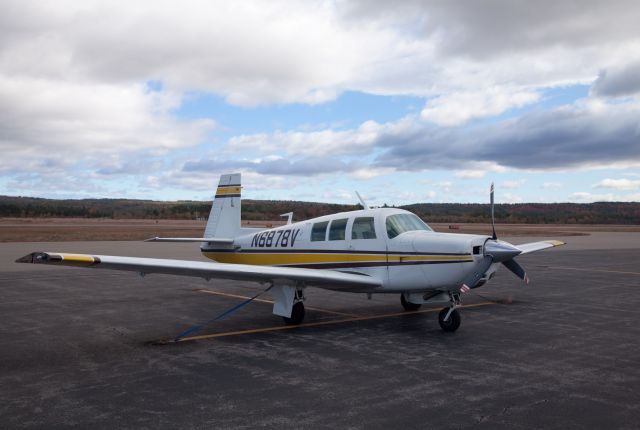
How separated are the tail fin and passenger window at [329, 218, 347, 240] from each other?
344 centimetres

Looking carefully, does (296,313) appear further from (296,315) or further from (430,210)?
(430,210)

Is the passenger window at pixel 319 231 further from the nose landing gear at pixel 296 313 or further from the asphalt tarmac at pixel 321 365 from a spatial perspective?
the asphalt tarmac at pixel 321 365

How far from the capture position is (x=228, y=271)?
865cm

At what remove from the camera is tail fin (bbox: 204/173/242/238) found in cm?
1355

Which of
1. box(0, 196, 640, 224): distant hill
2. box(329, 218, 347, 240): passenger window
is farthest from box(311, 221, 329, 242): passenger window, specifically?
box(0, 196, 640, 224): distant hill

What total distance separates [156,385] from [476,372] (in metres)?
3.81

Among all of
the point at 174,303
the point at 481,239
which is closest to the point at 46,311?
the point at 174,303

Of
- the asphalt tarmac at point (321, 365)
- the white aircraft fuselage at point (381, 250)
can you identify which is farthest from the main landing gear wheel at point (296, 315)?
the white aircraft fuselage at point (381, 250)

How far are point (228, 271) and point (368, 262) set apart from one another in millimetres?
2715

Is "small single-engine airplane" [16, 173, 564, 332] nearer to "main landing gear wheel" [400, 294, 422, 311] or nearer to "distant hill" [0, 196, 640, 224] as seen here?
"main landing gear wheel" [400, 294, 422, 311]

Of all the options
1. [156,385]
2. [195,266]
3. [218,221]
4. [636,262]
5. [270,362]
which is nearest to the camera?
[156,385]

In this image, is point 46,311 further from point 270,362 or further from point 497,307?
point 497,307

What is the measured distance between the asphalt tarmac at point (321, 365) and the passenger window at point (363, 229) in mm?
1634

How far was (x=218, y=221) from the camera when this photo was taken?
1371 cm
